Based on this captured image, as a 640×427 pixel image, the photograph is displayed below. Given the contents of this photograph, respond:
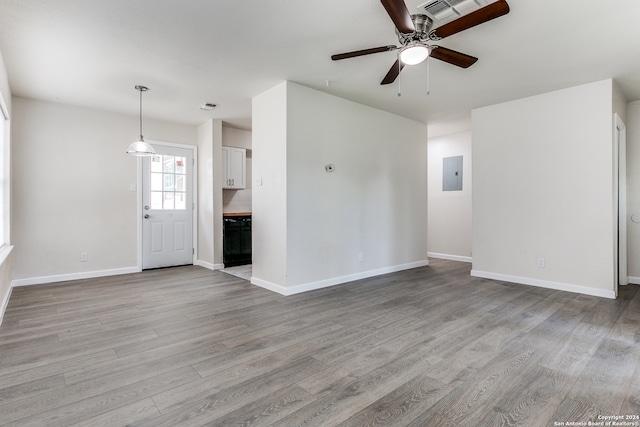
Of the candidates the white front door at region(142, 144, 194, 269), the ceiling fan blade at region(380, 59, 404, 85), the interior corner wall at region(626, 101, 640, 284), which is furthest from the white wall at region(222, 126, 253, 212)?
the interior corner wall at region(626, 101, 640, 284)

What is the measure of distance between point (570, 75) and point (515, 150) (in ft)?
3.65

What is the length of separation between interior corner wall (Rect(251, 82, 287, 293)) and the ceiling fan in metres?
1.51

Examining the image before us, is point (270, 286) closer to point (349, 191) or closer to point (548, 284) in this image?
point (349, 191)

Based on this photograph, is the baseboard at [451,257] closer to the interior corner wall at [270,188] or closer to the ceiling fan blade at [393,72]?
the interior corner wall at [270,188]

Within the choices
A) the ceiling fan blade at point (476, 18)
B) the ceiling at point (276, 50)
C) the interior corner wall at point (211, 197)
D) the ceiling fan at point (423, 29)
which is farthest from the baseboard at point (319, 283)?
the ceiling fan blade at point (476, 18)

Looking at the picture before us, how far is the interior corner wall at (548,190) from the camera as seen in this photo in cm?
389

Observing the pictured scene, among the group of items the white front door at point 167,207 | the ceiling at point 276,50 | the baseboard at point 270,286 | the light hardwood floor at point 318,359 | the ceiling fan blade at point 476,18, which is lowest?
the light hardwood floor at point 318,359

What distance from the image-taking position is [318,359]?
2299 millimetres

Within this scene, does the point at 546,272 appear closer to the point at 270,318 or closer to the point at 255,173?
the point at 270,318

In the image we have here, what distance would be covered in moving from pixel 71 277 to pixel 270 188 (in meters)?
3.42

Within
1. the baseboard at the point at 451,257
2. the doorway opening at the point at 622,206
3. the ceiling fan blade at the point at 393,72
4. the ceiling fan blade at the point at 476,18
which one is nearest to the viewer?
the ceiling fan blade at the point at 476,18

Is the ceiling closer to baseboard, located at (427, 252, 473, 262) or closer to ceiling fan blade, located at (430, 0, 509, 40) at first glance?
ceiling fan blade, located at (430, 0, 509, 40)

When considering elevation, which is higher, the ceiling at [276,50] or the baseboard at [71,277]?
the ceiling at [276,50]

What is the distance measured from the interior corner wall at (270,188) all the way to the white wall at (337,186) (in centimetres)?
2
